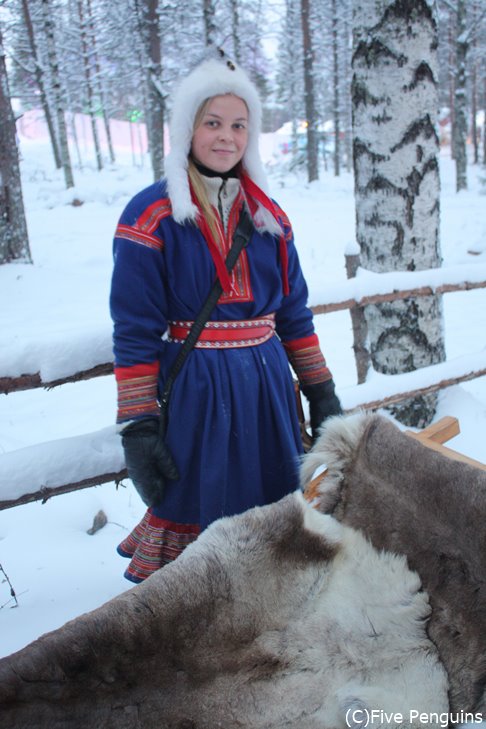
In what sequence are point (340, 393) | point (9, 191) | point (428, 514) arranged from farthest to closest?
point (9, 191)
point (340, 393)
point (428, 514)

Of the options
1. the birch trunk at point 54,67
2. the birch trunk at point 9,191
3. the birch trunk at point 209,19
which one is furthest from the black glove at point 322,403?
the birch trunk at point 54,67

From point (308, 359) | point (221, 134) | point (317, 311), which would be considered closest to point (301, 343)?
point (308, 359)

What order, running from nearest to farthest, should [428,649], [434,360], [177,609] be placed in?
[177,609], [428,649], [434,360]

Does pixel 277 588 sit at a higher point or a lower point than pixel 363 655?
higher

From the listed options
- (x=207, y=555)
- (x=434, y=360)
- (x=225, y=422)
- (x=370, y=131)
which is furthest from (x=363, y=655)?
(x=370, y=131)

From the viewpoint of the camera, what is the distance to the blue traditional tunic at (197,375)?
5.74 ft

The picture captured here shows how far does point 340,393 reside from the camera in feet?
10.7

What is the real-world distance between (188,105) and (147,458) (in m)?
1.11

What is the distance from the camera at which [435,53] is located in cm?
345

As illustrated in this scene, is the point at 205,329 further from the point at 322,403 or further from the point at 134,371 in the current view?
the point at 322,403

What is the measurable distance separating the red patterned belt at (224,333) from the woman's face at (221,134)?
0.51 metres

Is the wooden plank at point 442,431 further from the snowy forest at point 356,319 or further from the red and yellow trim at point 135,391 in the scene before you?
the red and yellow trim at point 135,391

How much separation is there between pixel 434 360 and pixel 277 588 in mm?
2757

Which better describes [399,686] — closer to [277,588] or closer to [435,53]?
[277,588]
